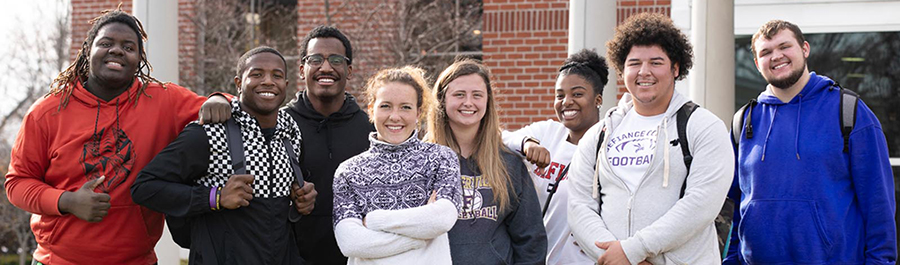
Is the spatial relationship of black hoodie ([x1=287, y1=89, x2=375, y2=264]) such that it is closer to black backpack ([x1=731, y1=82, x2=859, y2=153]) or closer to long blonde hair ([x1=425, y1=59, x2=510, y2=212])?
long blonde hair ([x1=425, y1=59, x2=510, y2=212])

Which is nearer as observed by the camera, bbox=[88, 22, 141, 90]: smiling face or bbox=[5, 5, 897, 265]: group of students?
bbox=[5, 5, 897, 265]: group of students

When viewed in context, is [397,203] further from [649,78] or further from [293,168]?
[649,78]

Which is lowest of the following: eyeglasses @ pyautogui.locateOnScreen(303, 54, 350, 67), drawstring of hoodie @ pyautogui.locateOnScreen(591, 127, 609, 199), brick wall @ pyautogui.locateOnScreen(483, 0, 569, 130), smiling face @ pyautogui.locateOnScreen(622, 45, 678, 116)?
drawstring of hoodie @ pyautogui.locateOnScreen(591, 127, 609, 199)

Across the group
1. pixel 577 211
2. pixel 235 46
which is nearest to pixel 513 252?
pixel 577 211

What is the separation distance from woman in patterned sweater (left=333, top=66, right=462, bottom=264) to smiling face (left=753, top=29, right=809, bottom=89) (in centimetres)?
160

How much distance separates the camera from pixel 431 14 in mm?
10508

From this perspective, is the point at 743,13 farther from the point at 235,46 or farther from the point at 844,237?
the point at 235,46

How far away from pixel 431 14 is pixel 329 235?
21.5 ft

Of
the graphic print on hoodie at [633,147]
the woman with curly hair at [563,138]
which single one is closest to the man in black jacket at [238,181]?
the woman with curly hair at [563,138]

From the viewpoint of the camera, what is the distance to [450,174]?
3.59 meters

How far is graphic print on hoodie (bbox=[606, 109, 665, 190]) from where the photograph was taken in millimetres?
3592

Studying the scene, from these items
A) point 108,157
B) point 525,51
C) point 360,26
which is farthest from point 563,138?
point 360,26

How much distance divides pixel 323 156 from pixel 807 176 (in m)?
2.34

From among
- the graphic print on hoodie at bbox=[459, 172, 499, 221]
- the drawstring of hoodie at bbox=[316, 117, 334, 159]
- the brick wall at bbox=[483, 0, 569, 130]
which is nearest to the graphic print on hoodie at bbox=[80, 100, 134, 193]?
the drawstring of hoodie at bbox=[316, 117, 334, 159]
